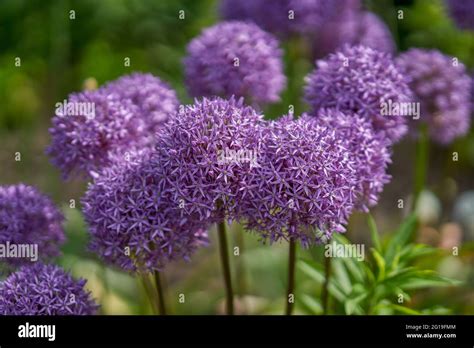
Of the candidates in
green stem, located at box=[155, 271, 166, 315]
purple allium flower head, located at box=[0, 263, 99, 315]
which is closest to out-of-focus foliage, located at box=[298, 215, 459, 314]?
green stem, located at box=[155, 271, 166, 315]

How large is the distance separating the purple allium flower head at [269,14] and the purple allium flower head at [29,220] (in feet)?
5.54

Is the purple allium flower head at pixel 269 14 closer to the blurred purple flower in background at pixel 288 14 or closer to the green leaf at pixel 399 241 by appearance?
the blurred purple flower in background at pixel 288 14

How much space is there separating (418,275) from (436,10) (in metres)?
2.89

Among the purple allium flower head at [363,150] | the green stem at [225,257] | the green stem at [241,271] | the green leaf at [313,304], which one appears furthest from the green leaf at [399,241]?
the green stem at [241,271]

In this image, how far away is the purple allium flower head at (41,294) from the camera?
2.32m

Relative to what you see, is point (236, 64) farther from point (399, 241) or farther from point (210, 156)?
point (399, 241)

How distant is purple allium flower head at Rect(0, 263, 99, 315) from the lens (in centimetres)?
232

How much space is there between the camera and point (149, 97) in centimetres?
280

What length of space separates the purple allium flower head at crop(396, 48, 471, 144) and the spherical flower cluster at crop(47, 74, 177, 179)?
1.32 meters

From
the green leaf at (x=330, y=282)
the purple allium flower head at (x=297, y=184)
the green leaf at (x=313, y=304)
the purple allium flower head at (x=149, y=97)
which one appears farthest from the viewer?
the green leaf at (x=313, y=304)

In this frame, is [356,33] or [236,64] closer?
[236,64]

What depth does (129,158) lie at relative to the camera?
249 cm

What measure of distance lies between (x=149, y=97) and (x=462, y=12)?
6.39 feet

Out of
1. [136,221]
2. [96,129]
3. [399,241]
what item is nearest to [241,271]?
[399,241]
